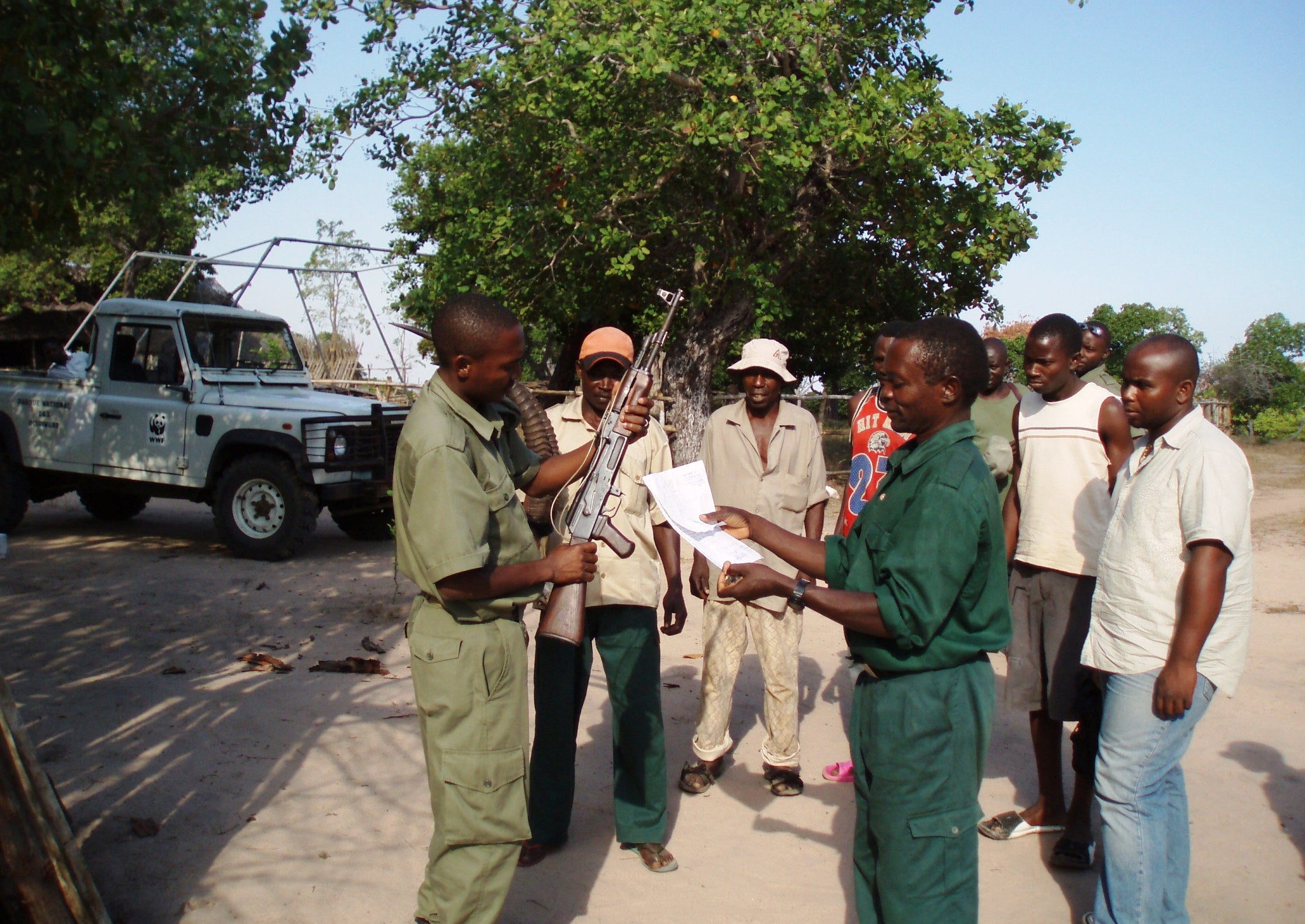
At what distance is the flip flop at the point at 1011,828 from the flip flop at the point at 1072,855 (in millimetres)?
192

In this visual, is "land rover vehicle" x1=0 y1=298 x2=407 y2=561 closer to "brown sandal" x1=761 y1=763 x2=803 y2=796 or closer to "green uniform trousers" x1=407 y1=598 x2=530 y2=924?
"brown sandal" x1=761 y1=763 x2=803 y2=796

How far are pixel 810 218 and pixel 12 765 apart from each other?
471 inches

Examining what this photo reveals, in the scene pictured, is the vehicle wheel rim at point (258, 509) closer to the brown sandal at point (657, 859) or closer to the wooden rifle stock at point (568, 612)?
the brown sandal at point (657, 859)

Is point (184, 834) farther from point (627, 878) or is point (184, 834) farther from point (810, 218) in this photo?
point (810, 218)

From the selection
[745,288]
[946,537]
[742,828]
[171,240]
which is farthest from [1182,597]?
[171,240]

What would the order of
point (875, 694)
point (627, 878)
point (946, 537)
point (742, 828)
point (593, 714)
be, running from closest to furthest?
point (946, 537) → point (875, 694) → point (627, 878) → point (742, 828) → point (593, 714)

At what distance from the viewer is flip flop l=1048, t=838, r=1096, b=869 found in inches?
146

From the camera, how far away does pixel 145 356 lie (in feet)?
31.4

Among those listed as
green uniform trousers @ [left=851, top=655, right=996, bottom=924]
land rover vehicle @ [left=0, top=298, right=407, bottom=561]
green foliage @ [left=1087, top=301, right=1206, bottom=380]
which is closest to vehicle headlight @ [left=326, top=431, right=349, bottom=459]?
land rover vehicle @ [left=0, top=298, right=407, bottom=561]

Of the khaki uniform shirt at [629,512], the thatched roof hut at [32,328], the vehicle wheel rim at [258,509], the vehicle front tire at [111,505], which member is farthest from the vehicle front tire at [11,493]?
the thatched roof hut at [32,328]

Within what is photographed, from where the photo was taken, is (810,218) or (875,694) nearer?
(875,694)

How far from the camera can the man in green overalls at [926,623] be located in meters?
2.24

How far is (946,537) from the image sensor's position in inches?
87.0

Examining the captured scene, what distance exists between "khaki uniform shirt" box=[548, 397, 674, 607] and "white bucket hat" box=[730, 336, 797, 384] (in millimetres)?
591
